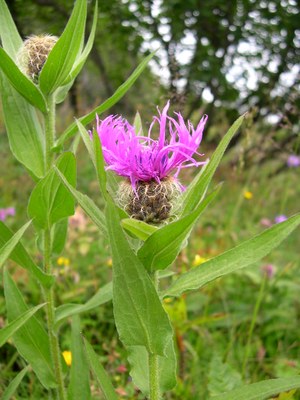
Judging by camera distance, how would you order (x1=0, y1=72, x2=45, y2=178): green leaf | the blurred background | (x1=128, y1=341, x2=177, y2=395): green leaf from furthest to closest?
the blurred background
(x1=0, y1=72, x2=45, y2=178): green leaf
(x1=128, y1=341, x2=177, y2=395): green leaf

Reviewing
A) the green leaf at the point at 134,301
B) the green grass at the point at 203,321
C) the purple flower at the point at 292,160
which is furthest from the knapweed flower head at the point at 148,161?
the purple flower at the point at 292,160

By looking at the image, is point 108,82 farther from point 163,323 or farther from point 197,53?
point 163,323

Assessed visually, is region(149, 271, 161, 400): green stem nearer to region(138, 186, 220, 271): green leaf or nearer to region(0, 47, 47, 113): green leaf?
region(138, 186, 220, 271): green leaf

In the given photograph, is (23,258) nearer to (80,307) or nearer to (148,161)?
(80,307)

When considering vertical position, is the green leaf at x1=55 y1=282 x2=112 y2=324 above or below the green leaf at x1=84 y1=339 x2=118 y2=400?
below

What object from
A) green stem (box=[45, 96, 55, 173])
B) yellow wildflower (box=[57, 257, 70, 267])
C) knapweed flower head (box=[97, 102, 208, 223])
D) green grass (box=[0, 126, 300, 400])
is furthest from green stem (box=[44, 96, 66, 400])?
yellow wildflower (box=[57, 257, 70, 267])

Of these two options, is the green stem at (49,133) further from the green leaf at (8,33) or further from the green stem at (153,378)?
the green stem at (153,378)

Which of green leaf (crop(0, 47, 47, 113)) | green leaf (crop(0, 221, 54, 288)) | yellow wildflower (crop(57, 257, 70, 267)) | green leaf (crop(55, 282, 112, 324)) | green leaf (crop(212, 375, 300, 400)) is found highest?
green leaf (crop(0, 47, 47, 113))

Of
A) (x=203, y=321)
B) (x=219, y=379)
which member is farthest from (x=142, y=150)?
(x=203, y=321)

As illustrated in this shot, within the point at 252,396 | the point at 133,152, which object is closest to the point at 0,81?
the point at 133,152
